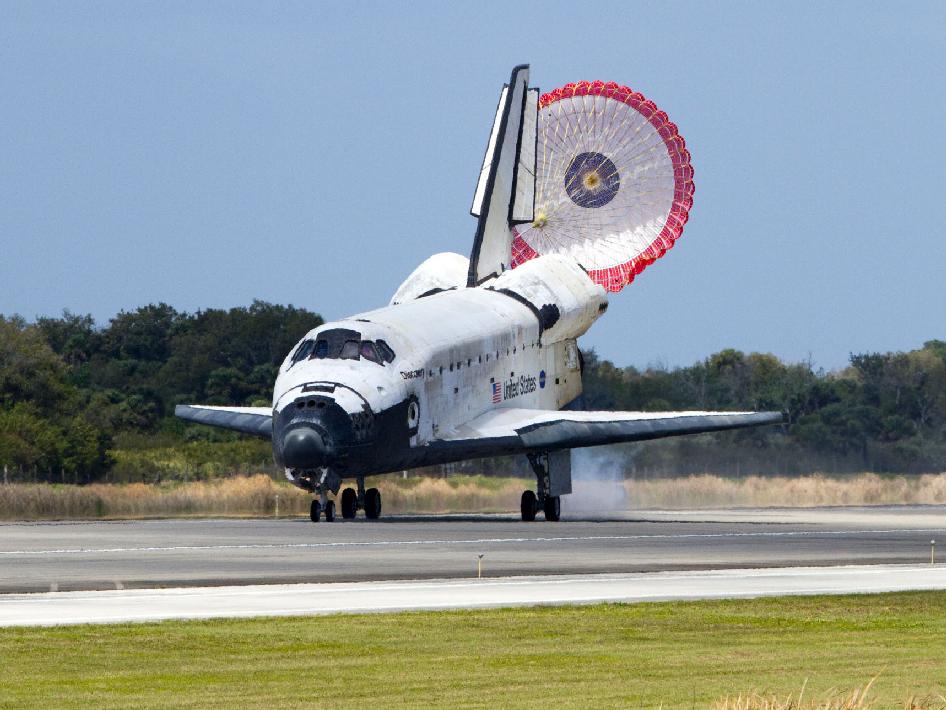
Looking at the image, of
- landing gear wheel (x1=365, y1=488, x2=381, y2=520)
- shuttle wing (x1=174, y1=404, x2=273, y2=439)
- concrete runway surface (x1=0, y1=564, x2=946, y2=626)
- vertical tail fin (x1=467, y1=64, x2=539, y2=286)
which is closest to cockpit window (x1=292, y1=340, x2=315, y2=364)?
landing gear wheel (x1=365, y1=488, x2=381, y2=520)

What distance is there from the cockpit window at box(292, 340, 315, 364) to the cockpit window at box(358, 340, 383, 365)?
1134 mm

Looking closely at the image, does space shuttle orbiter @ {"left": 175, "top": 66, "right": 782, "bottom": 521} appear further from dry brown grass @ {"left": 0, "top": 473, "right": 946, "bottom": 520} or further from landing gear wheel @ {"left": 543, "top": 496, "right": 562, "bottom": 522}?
dry brown grass @ {"left": 0, "top": 473, "right": 946, "bottom": 520}

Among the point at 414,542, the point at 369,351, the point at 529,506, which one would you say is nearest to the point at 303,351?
the point at 369,351

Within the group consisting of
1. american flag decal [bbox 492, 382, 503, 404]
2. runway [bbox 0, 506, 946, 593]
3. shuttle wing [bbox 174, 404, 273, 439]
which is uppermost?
american flag decal [bbox 492, 382, 503, 404]

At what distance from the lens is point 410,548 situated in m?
30.9

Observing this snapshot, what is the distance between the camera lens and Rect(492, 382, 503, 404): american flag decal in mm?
49781

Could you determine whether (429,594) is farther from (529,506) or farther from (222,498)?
(222,498)

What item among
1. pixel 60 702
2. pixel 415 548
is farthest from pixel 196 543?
pixel 60 702

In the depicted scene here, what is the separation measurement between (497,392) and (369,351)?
29.1ft

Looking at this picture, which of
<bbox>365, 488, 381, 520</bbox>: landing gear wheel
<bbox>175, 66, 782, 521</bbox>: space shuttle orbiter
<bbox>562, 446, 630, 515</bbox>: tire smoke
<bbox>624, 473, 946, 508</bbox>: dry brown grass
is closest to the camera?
→ <bbox>175, 66, 782, 521</bbox>: space shuttle orbiter

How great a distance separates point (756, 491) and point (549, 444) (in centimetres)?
1830

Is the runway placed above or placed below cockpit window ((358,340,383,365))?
below

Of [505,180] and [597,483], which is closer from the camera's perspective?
[505,180]

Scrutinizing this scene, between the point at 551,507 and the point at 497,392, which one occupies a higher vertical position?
the point at 497,392
